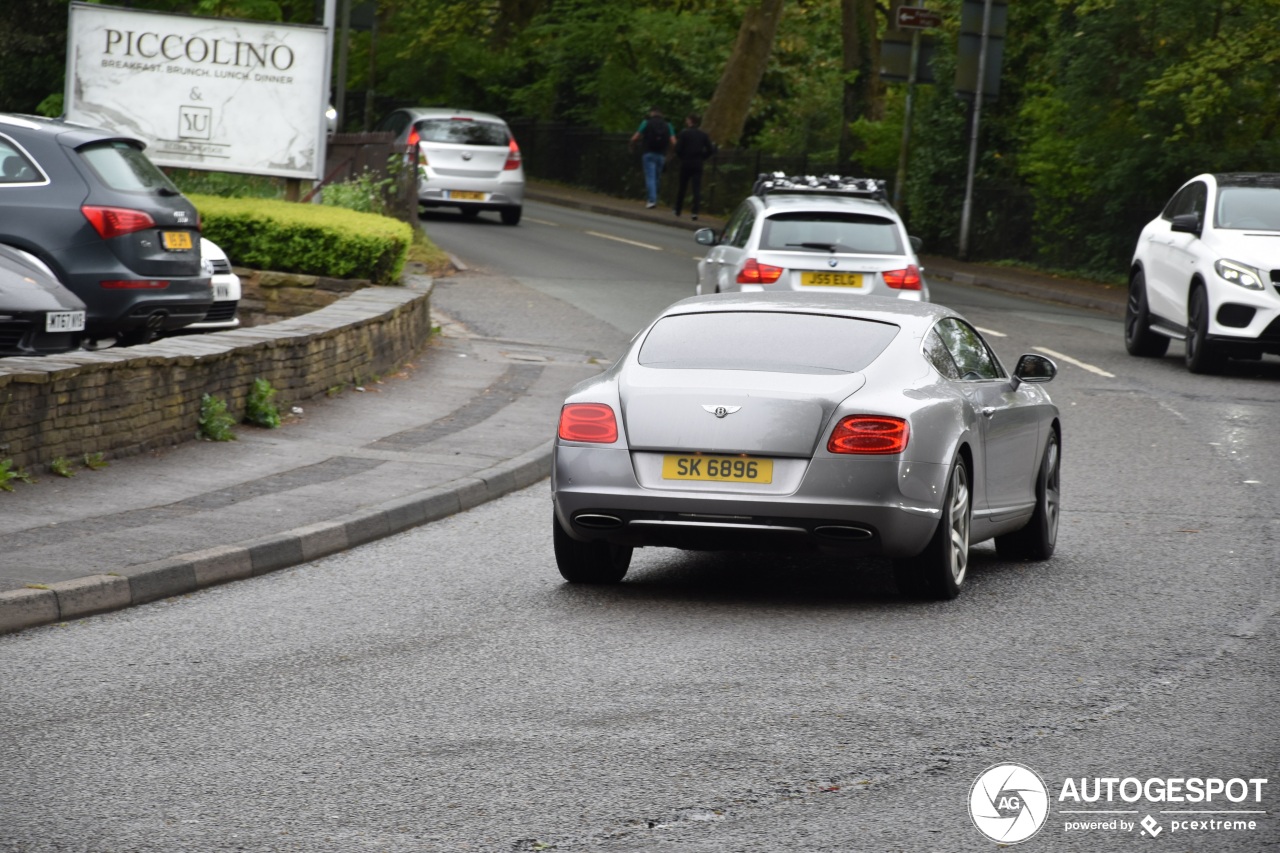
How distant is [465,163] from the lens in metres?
32.2

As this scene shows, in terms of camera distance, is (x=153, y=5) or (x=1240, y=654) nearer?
(x=1240, y=654)

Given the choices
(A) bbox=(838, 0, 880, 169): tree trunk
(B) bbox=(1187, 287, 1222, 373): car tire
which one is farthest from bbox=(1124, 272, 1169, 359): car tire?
(A) bbox=(838, 0, 880, 169): tree trunk

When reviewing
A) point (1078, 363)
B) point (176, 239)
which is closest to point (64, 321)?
point (176, 239)

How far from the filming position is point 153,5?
1257 inches

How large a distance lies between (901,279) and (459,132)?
660 inches

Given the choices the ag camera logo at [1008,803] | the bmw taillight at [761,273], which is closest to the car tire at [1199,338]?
the bmw taillight at [761,273]

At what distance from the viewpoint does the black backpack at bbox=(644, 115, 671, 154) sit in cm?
3991

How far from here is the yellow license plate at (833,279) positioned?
17297 millimetres

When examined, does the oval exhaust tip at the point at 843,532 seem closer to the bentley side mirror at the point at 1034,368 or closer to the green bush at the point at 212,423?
the bentley side mirror at the point at 1034,368

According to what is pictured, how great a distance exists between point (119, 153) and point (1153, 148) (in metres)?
18.3

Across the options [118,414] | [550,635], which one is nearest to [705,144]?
[118,414]

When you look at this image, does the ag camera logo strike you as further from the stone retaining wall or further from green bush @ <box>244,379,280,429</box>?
green bush @ <box>244,379,280,429</box>

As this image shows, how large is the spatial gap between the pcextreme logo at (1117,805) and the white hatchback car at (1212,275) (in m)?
12.8

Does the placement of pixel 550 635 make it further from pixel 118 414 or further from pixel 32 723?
pixel 118 414
